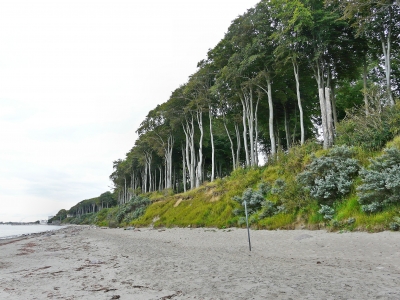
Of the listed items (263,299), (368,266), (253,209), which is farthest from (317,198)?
(263,299)

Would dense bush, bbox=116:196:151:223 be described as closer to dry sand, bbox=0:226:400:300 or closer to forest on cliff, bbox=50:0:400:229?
forest on cliff, bbox=50:0:400:229

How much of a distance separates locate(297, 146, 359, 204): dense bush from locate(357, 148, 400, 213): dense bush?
1.28 metres

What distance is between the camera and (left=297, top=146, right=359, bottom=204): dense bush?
11.5 metres

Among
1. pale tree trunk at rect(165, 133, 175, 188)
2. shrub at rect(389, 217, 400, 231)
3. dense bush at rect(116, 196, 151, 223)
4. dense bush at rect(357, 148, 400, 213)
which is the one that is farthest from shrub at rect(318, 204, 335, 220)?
pale tree trunk at rect(165, 133, 175, 188)

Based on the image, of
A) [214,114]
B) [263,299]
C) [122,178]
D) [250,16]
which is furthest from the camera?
[122,178]

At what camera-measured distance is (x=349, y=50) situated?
19891 mm

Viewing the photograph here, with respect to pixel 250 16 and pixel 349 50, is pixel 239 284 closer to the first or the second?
pixel 349 50

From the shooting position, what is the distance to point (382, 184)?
9352 millimetres

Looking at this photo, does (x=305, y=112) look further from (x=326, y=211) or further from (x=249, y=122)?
(x=326, y=211)

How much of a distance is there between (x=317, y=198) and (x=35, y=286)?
1060 centimetres

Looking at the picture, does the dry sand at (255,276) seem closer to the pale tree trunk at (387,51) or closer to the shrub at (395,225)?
the shrub at (395,225)

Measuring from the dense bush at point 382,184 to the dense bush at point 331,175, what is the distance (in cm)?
128

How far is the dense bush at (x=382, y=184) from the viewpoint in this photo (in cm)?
886

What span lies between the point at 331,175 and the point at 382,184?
2.55 metres
